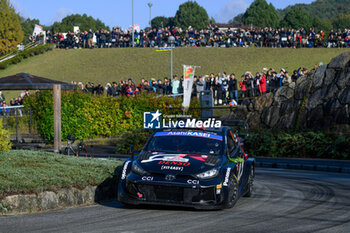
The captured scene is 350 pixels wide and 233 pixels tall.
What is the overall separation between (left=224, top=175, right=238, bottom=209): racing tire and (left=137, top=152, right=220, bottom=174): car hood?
433 millimetres

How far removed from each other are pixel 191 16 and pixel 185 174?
17046 centimetres

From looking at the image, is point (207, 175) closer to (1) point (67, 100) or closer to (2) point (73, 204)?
(2) point (73, 204)

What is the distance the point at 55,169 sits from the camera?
1160 centimetres

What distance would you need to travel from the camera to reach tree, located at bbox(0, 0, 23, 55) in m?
88.9

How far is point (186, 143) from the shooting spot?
36.0ft

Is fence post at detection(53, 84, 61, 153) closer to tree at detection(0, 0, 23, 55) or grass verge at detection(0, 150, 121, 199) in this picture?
grass verge at detection(0, 150, 121, 199)

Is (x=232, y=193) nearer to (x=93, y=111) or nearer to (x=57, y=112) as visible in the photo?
(x=57, y=112)

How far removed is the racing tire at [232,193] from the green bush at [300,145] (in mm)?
12842

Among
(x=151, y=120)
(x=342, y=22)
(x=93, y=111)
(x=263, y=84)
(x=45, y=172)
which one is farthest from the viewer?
(x=342, y=22)

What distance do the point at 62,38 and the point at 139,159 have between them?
66.3 m

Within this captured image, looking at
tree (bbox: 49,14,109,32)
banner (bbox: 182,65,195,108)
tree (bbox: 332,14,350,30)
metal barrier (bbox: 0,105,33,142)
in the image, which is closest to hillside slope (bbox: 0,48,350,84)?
banner (bbox: 182,65,195,108)

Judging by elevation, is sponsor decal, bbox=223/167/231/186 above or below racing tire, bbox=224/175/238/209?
above

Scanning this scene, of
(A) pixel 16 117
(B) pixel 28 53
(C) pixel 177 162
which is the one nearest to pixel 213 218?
(C) pixel 177 162

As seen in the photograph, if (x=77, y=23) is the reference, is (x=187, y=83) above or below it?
below
